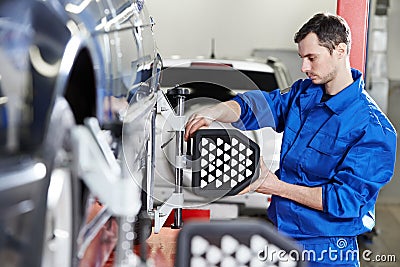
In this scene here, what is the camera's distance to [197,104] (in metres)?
1.99

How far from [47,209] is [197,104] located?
1.23 m

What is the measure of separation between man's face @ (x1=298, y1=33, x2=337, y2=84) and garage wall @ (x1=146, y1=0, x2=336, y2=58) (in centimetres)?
501

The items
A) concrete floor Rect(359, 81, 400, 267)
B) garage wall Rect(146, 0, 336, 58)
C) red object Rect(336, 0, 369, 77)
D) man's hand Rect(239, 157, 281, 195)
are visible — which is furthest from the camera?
→ garage wall Rect(146, 0, 336, 58)

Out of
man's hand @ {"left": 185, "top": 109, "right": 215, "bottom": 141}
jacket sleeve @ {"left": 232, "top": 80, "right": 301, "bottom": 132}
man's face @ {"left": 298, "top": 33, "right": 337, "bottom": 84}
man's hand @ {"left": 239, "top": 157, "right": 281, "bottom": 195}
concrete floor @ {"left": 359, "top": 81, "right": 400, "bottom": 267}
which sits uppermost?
man's face @ {"left": 298, "top": 33, "right": 337, "bottom": 84}

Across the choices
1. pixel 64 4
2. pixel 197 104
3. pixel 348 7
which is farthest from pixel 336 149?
pixel 64 4

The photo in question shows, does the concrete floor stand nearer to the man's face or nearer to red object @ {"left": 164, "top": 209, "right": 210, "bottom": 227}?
red object @ {"left": 164, "top": 209, "right": 210, "bottom": 227}

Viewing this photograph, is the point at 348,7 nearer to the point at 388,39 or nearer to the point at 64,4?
the point at 64,4

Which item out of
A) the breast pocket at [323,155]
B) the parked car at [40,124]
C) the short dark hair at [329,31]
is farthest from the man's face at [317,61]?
the parked car at [40,124]

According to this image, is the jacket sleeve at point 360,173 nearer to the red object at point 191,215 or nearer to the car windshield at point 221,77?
the red object at point 191,215

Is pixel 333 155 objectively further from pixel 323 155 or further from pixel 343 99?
pixel 343 99

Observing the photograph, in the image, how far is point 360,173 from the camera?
1.91 meters

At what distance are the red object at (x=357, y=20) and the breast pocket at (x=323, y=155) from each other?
2.15ft

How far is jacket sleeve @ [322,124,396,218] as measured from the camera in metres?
1.90

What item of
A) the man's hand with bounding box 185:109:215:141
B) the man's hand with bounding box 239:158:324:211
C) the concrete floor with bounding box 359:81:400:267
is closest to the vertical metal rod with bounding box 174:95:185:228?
the man's hand with bounding box 185:109:215:141
